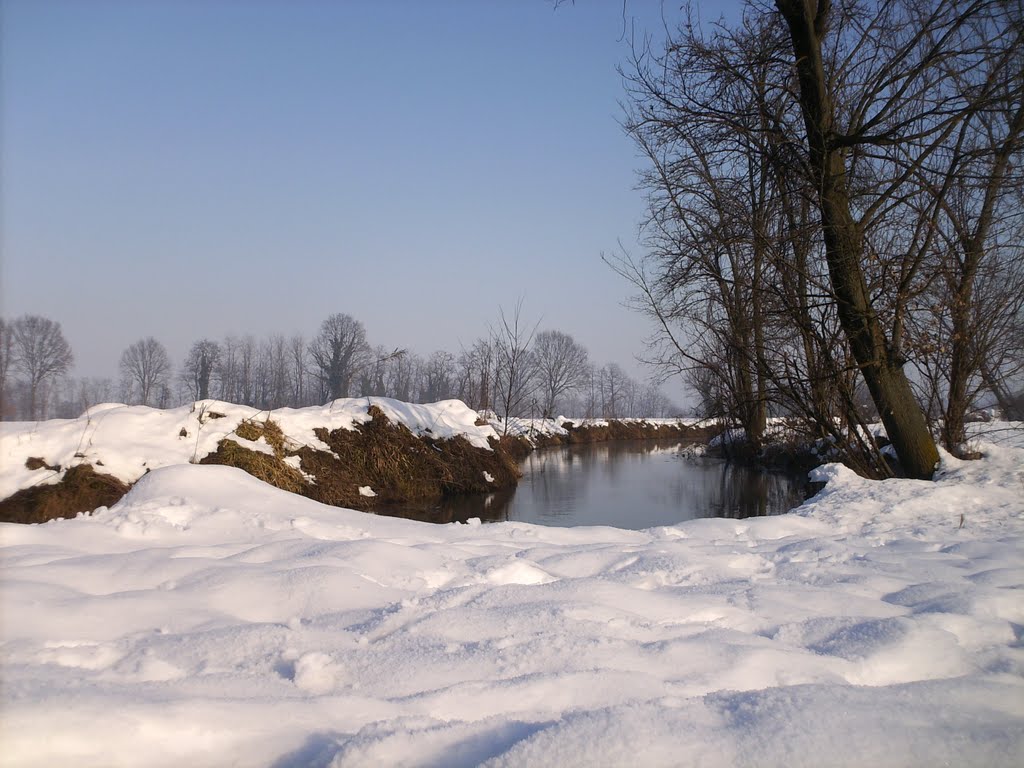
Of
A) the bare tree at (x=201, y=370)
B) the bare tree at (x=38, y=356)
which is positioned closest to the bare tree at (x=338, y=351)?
the bare tree at (x=201, y=370)

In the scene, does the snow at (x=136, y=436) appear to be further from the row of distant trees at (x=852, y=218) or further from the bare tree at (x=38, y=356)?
the bare tree at (x=38, y=356)

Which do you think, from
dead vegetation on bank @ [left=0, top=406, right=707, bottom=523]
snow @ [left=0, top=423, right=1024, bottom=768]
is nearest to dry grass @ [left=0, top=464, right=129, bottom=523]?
dead vegetation on bank @ [left=0, top=406, right=707, bottom=523]

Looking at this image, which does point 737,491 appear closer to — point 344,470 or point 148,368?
point 344,470

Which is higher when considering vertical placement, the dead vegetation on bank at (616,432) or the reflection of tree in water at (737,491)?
the dead vegetation on bank at (616,432)

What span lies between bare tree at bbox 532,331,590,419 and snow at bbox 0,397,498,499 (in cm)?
3915

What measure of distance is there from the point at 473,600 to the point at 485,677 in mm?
658

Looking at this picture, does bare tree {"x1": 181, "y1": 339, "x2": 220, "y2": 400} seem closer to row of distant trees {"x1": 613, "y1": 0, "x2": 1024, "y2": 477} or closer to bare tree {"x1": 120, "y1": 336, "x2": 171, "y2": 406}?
bare tree {"x1": 120, "y1": 336, "x2": 171, "y2": 406}

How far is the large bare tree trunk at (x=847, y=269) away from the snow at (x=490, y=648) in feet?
9.94

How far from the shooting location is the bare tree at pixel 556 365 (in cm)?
5253

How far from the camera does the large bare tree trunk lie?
6461 millimetres

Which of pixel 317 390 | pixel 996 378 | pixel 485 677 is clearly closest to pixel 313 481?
pixel 485 677

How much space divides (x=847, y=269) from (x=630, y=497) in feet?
16.5

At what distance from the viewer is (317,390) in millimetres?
53031

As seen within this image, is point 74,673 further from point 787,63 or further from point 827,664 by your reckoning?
point 787,63
